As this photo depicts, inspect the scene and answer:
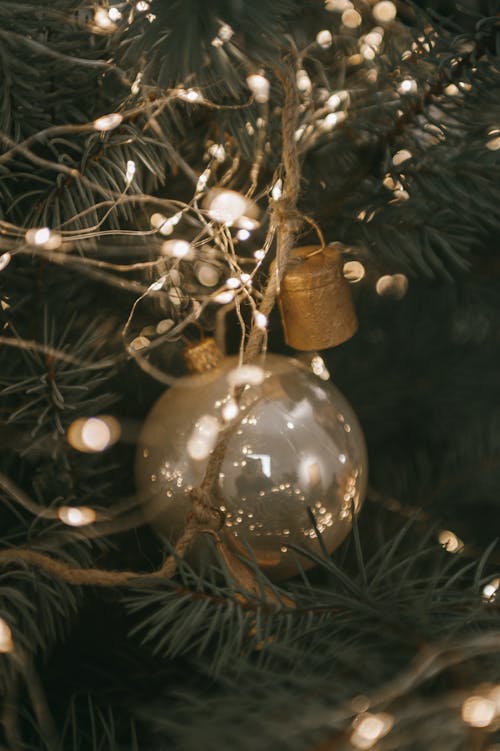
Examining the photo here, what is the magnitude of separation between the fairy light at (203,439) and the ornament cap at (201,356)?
0.16 feet

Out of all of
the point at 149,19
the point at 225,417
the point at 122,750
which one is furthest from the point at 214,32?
the point at 122,750

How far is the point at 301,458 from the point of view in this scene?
0.46 m

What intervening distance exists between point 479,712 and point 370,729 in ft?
0.13

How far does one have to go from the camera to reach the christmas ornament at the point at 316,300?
0.46 m

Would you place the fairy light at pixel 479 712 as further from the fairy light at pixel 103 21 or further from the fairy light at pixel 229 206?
the fairy light at pixel 103 21

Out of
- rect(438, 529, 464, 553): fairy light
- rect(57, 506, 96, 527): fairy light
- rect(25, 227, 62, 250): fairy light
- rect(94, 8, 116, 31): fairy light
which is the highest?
rect(94, 8, 116, 31): fairy light

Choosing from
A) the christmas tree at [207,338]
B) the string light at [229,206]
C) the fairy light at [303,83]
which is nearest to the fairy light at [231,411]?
the christmas tree at [207,338]

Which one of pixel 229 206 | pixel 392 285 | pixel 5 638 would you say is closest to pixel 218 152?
pixel 229 206

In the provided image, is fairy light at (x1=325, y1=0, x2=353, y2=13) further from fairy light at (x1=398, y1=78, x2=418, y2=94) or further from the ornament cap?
the ornament cap

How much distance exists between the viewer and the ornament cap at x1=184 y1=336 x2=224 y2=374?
0.50 m

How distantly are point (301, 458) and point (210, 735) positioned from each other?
7.7 inches

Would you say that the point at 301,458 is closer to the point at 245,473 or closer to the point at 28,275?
the point at 245,473

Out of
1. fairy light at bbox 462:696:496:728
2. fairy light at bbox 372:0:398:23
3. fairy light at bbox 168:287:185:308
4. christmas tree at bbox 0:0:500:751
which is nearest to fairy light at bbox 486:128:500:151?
christmas tree at bbox 0:0:500:751

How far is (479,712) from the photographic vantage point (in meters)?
0.26
